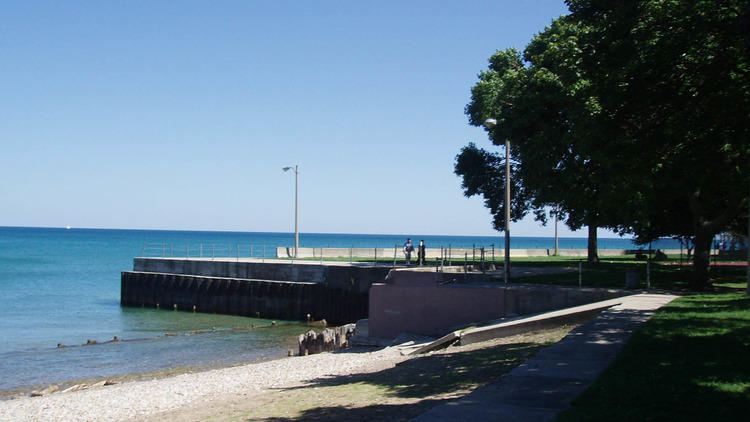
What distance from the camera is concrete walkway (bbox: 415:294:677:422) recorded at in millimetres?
7035

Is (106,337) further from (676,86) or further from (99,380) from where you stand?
(676,86)

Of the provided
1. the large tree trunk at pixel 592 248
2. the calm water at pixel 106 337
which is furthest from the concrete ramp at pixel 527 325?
the large tree trunk at pixel 592 248

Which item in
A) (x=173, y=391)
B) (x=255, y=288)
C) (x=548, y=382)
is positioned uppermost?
(x=548, y=382)

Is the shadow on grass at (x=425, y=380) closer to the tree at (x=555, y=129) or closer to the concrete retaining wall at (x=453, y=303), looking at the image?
the concrete retaining wall at (x=453, y=303)

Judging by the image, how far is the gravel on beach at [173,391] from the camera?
559 inches

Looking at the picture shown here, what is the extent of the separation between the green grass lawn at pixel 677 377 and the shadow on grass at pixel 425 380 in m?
2.06

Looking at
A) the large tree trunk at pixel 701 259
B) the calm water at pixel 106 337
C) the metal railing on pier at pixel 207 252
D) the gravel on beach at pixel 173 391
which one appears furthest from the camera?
the metal railing on pier at pixel 207 252

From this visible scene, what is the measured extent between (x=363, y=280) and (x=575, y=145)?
47.6ft

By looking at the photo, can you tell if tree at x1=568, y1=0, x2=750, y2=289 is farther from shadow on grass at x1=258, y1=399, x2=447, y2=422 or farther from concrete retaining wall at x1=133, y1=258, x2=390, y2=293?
concrete retaining wall at x1=133, y1=258, x2=390, y2=293

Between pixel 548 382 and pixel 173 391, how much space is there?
1072 cm

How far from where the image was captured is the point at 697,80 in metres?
15.0

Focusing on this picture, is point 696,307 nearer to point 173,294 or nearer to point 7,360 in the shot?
point 7,360

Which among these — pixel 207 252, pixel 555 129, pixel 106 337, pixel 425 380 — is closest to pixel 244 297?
pixel 106 337

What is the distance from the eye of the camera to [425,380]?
1106 centimetres
